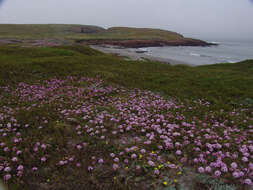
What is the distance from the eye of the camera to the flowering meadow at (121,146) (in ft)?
13.1

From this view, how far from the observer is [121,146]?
5156 mm

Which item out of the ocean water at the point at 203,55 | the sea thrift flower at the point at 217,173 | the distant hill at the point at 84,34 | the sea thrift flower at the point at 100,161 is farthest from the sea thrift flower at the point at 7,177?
the distant hill at the point at 84,34

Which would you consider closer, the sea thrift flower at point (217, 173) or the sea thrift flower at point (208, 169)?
the sea thrift flower at point (217, 173)

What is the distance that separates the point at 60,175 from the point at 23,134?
268cm

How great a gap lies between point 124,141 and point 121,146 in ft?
0.98

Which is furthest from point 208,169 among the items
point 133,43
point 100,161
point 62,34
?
point 62,34

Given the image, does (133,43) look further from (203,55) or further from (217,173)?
(217,173)

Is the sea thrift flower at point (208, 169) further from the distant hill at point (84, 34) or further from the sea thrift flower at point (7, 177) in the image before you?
the distant hill at point (84, 34)

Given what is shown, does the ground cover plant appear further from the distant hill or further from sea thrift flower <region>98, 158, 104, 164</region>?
the distant hill

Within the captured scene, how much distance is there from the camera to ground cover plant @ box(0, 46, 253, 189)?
157 inches

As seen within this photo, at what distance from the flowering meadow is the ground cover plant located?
0.02 meters

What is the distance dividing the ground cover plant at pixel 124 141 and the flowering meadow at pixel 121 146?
0.02m

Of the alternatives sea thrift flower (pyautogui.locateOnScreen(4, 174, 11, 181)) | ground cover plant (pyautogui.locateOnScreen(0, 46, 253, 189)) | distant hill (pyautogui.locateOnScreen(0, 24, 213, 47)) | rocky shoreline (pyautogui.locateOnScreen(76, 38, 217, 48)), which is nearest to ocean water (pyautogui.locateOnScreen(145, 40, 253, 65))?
rocky shoreline (pyautogui.locateOnScreen(76, 38, 217, 48))

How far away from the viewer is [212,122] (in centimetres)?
715
